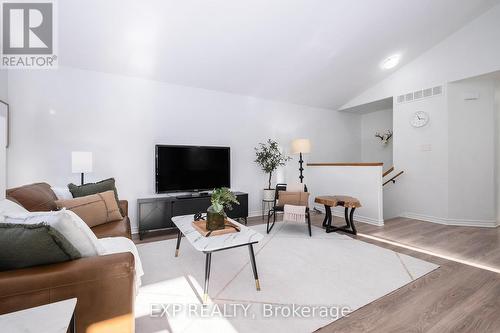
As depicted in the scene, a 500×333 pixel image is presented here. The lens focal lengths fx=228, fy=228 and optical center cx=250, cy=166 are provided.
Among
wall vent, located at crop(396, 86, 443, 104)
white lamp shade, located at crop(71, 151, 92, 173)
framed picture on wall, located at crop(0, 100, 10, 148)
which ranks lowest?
white lamp shade, located at crop(71, 151, 92, 173)

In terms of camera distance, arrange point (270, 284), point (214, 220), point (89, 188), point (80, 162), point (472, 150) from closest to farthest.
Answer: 1. point (270, 284)
2. point (214, 220)
3. point (89, 188)
4. point (80, 162)
5. point (472, 150)

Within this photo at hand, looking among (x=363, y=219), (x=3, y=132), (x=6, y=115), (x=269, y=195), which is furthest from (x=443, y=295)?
(x=6, y=115)

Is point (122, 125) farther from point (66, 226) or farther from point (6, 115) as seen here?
point (66, 226)

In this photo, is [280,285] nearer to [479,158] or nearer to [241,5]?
[241,5]

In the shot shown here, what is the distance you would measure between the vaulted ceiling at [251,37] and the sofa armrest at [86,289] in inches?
112

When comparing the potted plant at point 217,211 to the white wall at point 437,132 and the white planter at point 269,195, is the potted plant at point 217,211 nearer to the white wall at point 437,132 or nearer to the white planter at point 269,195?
the white planter at point 269,195

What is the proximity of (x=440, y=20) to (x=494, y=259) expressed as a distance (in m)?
3.84

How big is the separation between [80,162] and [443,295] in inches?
164

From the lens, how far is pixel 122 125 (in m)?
3.63

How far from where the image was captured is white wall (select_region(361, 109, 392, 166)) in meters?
6.09

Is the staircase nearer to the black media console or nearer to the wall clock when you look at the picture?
the wall clock

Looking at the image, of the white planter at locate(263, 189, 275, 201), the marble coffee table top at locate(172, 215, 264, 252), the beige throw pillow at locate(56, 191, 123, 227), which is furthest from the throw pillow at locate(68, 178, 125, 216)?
the white planter at locate(263, 189, 275, 201)

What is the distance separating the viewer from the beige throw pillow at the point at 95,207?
2.28 metres

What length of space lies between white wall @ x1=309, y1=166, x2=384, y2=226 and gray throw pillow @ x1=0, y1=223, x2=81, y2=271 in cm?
447
